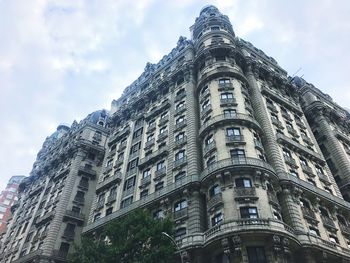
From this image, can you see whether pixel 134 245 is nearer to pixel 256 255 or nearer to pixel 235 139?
pixel 256 255

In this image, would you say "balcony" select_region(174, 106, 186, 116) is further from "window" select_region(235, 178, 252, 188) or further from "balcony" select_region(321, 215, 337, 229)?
"balcony" select_region(321, 215, 337, 229)

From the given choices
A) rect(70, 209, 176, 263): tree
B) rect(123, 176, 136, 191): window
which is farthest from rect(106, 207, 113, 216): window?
rect(70, 209, 176, 263): tree

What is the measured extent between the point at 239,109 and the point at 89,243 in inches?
957

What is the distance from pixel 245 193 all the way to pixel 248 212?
1.93m

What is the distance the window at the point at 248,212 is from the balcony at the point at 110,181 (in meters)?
22.5

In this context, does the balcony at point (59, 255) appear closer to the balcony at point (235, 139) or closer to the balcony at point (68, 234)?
the balcony at point (68, 234)


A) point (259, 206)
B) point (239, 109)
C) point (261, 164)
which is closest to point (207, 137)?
point (239, 109)

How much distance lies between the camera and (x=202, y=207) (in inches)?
1421

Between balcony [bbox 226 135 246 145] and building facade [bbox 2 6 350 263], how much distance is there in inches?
4.4

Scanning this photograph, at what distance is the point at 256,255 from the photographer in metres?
28.5

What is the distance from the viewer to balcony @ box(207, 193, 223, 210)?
33062 mm

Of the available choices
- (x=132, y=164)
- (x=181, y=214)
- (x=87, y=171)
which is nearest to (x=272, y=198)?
(x=181, y=214)

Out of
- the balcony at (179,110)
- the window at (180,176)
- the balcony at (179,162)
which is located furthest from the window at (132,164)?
the window at (180,176)

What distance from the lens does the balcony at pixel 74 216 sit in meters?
52.1
